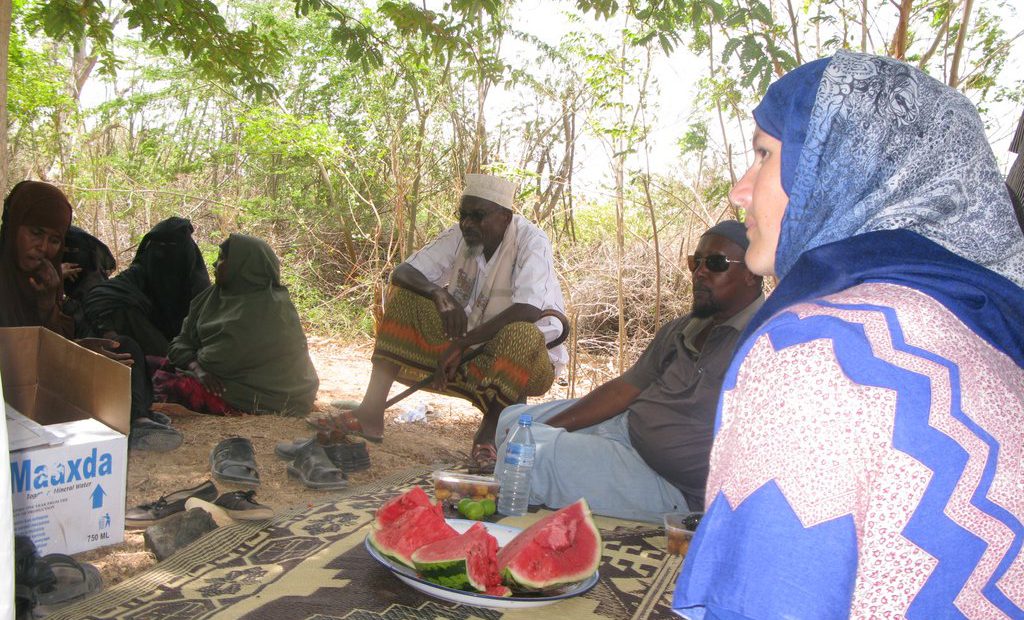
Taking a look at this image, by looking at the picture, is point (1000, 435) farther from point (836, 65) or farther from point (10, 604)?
point (10, 604)

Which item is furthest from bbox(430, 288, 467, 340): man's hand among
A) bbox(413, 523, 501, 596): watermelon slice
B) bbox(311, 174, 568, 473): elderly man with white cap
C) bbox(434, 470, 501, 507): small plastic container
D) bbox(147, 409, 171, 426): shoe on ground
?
bbox(413, 523, 501, 596): watermelon slice

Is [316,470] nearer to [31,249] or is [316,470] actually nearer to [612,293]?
[31,249]

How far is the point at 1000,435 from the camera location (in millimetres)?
1100

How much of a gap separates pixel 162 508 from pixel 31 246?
2.42 meters

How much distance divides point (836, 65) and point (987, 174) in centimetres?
32

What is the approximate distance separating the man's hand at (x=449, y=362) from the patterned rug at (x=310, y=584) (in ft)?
6.35

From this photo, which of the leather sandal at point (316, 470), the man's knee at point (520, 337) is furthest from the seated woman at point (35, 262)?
the man's knee at point (520, 337)

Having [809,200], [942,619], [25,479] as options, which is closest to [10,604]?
[942,619]

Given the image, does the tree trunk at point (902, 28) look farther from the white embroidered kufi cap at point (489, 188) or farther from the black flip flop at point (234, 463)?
the black flip flop at point (234, 463)

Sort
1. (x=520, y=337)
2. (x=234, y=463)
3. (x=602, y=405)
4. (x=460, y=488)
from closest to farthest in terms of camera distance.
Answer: (x=460, y=488) < (x=234, y=463) < (x=602, y=405) < (x=520, y=337)

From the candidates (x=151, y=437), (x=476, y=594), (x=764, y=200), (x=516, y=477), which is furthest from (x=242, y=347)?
(x=764, y=200)

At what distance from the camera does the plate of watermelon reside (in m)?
2.23

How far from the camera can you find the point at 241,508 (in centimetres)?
309

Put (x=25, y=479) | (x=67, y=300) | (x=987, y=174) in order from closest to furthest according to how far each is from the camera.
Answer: (x=987, y=174), (x=25, y=479), (x=67, y=300)
